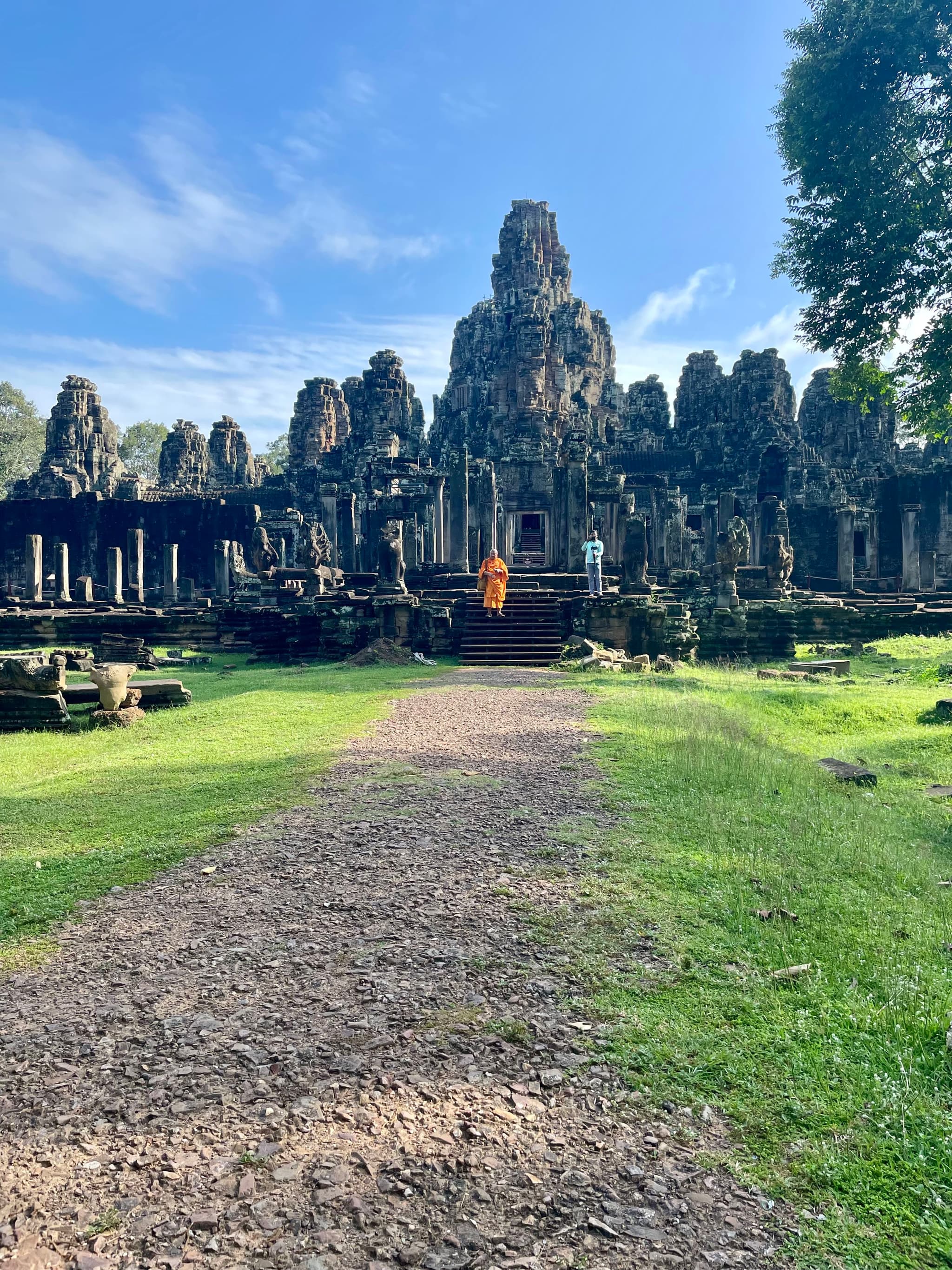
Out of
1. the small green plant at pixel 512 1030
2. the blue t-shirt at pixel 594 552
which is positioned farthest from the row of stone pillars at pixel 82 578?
the small green plant at pixel 512 1030

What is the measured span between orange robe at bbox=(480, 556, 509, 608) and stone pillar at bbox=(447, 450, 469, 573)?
21.8 ft

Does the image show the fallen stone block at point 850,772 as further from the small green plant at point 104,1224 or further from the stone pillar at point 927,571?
the stone pillar at point 927,571

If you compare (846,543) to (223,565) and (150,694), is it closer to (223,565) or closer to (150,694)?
(223,565)

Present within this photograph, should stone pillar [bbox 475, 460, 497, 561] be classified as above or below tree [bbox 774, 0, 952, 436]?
below

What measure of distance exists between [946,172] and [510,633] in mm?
11636

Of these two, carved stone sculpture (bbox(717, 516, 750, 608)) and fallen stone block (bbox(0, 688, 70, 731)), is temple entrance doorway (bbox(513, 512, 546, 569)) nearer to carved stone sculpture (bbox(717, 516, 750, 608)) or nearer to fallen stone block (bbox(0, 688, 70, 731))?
carved stone sculpture (bbox(717, 516, 750, 608))

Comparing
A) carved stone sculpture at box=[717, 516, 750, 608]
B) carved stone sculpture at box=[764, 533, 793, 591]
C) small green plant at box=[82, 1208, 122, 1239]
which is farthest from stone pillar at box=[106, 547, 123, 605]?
small green plant at box=[82, 1208, 122, 1239]

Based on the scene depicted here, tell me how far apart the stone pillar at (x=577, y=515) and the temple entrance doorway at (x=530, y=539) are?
12255 mm

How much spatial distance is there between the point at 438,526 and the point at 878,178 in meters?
15.2

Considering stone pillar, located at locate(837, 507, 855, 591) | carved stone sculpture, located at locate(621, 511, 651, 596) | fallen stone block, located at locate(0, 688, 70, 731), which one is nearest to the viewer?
fallen stone block, located at locate(0, 688, 70, 731)

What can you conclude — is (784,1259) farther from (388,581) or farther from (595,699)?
(388,581)

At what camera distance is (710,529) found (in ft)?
106

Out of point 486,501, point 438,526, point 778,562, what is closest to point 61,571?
point 438,526

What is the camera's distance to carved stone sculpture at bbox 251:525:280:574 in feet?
67.4
